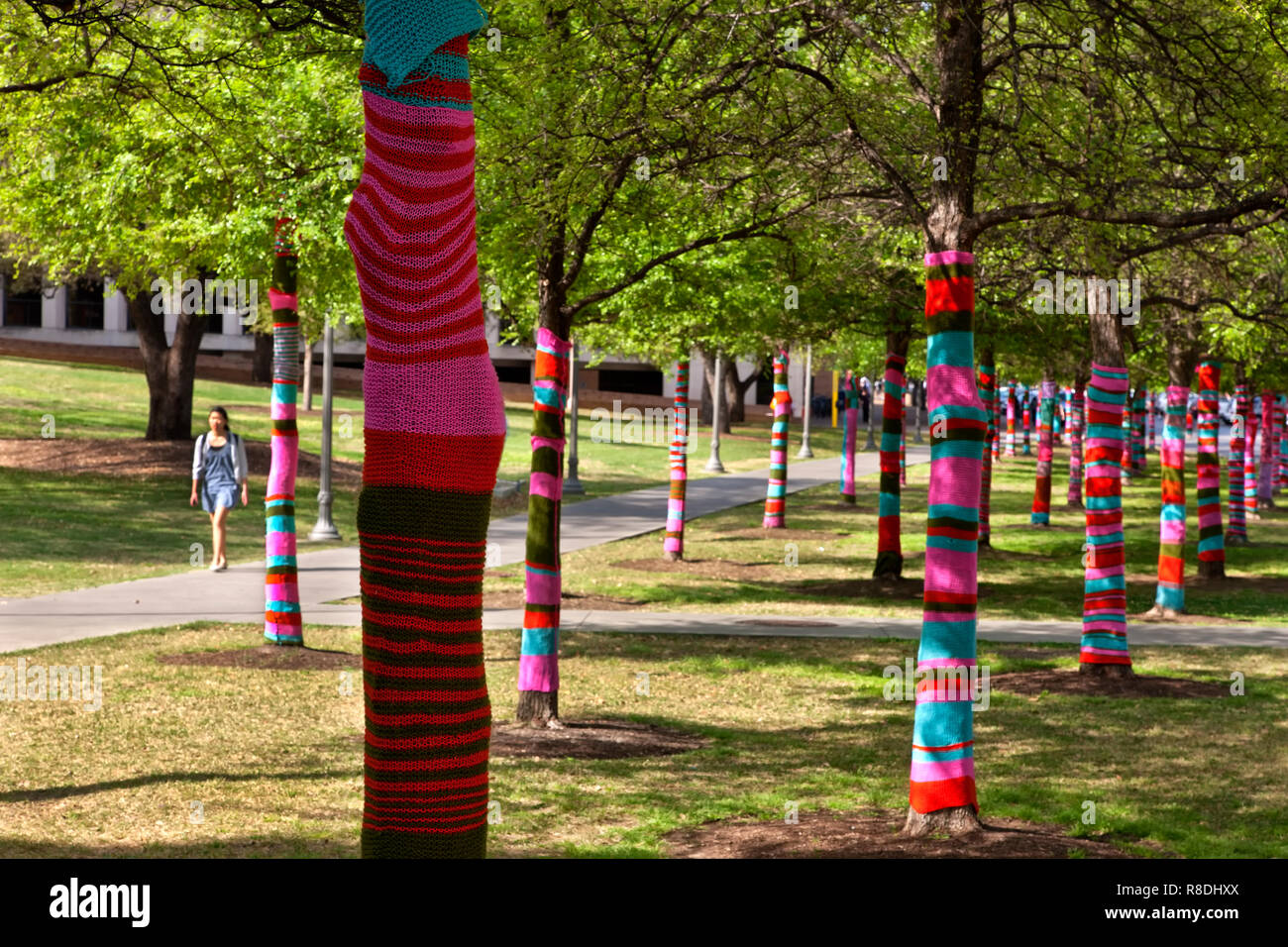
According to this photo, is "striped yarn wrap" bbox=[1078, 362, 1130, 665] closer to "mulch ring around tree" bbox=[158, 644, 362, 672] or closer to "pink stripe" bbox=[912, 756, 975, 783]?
"pink stripe" bbox=[912, 756, 975, 783]

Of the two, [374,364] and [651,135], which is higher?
[651,135]

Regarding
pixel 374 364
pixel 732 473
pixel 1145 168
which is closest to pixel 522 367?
pixel 732 473

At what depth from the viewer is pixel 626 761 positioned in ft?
30.9

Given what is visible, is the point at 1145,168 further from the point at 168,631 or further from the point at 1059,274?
the point at 168,631

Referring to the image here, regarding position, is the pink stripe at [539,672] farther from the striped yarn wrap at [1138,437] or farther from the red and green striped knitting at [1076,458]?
the striped yarn wrap at [1138,437]

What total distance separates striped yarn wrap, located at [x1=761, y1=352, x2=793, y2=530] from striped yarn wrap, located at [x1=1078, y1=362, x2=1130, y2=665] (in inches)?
549

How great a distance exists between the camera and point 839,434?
Result: 6762cm

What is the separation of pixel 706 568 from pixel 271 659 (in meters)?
10.0

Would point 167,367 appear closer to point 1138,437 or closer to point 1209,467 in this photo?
point 1209,467

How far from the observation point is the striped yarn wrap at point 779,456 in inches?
1058

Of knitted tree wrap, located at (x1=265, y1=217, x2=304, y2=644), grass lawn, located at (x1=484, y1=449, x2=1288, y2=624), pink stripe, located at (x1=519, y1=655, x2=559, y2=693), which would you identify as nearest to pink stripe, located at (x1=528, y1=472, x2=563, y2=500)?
pink stripe, located at (x1=519, y1=655, x2=559, y2=693)

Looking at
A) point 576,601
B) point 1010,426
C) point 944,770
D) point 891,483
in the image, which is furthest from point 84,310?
point 944,770

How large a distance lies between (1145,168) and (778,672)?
18.5 feet

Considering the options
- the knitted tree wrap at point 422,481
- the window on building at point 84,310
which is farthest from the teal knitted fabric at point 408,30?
the window on building at point 84,310
